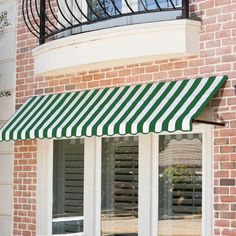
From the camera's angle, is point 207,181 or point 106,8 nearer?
point 207,181

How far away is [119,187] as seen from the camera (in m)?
10.2

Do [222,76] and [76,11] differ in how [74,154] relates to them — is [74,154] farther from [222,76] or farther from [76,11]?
[222,76]

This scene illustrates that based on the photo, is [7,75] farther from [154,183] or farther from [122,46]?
[154,183]

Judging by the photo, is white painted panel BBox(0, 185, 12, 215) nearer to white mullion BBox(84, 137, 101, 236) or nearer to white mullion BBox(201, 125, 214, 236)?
white mullion BBox(84, 137, 101, 236)

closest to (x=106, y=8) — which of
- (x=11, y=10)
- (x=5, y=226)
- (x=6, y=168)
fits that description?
(x=11, y=10)

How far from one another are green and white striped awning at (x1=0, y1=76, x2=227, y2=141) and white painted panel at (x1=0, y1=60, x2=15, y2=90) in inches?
41.5

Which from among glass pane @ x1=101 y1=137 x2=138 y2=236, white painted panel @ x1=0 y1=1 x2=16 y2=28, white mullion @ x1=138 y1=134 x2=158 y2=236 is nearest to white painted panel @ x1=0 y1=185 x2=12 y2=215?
glass pane @ x1=101 y1=137 x2=138 y2=236

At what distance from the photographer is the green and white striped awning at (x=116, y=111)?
333 inches

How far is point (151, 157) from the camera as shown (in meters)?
9.68

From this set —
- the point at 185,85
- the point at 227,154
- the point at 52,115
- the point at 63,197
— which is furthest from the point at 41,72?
the point at 227,154

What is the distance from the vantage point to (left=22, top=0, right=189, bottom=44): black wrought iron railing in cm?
963

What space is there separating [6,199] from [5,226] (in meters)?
0.48

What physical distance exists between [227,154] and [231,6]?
1958mm

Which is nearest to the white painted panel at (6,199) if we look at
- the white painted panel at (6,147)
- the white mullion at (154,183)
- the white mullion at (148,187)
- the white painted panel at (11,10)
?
the white painted panel at (6,147)
